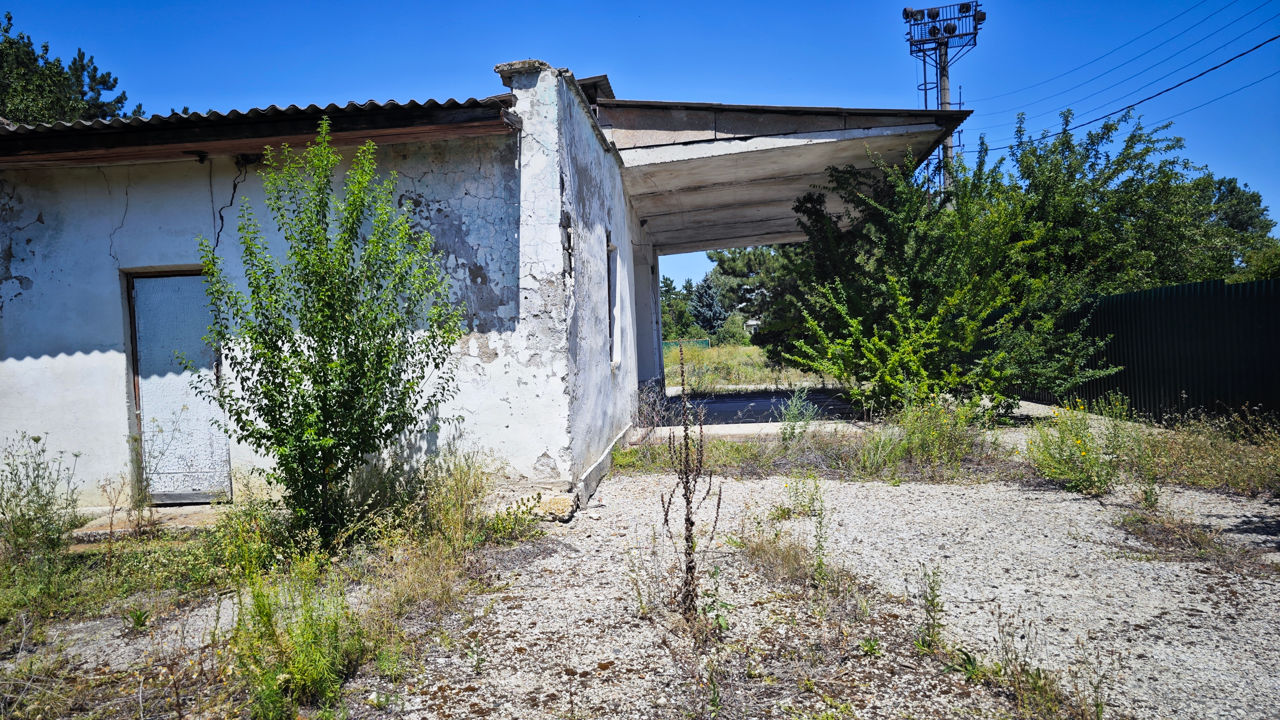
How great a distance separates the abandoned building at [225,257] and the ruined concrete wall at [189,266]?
0.04ft

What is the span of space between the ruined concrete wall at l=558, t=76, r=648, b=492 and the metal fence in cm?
699

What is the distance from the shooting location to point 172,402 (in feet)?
20.4

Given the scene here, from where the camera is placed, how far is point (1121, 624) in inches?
136

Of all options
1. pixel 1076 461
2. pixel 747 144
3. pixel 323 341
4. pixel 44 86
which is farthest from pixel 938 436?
pixel 44 86

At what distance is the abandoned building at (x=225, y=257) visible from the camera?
551cm

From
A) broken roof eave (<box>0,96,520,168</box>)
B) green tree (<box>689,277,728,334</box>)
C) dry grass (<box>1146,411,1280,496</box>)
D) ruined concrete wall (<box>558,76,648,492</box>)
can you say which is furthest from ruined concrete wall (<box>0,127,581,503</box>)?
green tree (<box>689,277,728,334</box>)

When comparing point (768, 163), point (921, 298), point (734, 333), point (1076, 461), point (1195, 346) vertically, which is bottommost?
point (1076, 461)

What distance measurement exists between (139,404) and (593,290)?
4190 millimetres

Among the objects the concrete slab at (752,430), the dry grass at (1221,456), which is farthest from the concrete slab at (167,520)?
the dry grass at (1221,456)

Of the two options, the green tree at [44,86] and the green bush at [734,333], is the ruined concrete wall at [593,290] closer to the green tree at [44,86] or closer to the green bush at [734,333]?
the green tree at [44,86]

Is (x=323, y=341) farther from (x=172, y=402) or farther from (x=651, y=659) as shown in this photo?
(x=651, y=659)

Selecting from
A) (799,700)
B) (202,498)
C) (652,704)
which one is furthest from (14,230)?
(799,700)

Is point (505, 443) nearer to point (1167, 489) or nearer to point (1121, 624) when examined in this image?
point (1121, 624)

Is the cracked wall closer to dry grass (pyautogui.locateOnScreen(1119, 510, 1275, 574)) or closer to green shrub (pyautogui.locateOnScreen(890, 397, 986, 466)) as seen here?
green shrub (pyautogui.locateOnScreen(890, 397, 986, 466))
